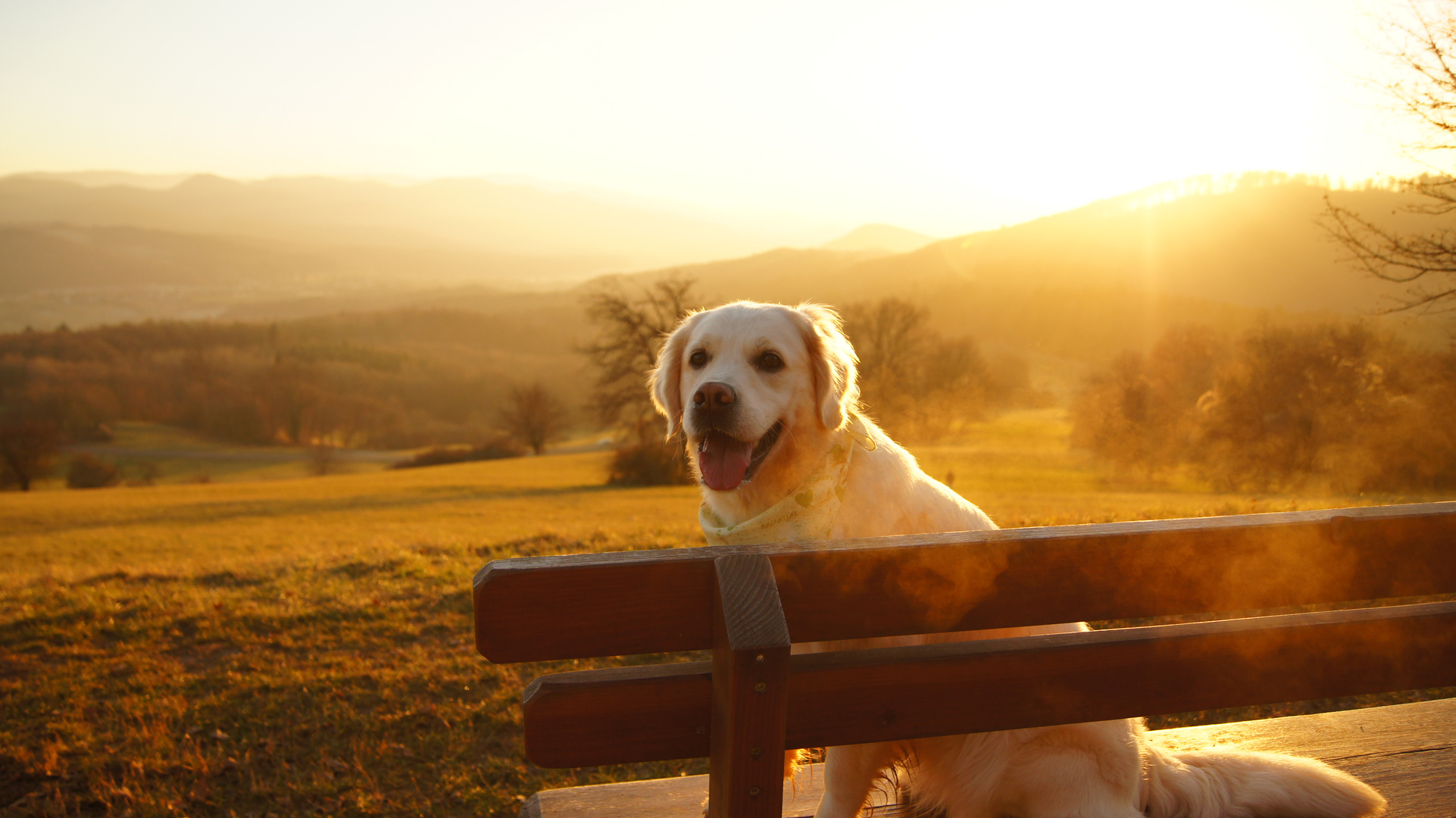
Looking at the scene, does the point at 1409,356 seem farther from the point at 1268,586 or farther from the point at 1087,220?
the point at 1087,220

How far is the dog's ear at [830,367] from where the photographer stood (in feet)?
11.1

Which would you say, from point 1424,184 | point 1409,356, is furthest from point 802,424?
point 1409,356

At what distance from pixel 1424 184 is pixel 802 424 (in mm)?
15915

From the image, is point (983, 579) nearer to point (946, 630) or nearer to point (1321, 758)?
point (946, 630)

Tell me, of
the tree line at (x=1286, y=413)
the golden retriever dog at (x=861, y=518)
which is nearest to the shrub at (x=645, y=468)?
the tree line at (x=1286, y=413)

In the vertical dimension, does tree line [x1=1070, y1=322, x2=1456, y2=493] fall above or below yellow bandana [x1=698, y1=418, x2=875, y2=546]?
below

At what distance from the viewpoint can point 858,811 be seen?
266 cm

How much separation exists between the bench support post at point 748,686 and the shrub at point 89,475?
82389 mm

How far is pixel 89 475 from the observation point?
67.6 m

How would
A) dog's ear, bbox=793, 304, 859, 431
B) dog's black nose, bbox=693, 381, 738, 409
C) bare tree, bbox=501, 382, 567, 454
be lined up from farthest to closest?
bare tree, bbox=501, 382, 567, 454, dog's ear, bbox=793, 304, 859, 431, dog's black nose, bbox=693, 381, 738, 409

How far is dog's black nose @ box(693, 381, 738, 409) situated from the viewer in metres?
3.27

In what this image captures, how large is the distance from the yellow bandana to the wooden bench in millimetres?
1170

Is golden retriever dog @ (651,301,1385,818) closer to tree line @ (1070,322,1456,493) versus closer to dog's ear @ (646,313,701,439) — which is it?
dog's ear @ (646,313,701,439)

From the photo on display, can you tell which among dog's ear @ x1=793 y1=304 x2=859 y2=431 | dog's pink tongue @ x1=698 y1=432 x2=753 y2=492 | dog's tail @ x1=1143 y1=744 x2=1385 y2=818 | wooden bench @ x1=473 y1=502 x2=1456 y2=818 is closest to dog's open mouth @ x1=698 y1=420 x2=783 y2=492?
dog's pink tongue @ x1=698 y1=432 x2=753 y2=492
